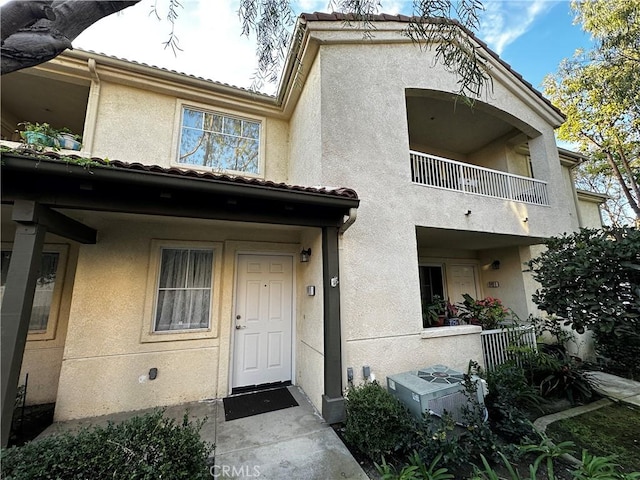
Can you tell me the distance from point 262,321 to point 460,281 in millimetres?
6520

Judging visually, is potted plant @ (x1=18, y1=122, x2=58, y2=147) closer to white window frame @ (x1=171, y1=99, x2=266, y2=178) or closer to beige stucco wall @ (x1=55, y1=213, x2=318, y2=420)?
beige stucco wall @ (x1=55, y1=213, x2=318, y2=420)

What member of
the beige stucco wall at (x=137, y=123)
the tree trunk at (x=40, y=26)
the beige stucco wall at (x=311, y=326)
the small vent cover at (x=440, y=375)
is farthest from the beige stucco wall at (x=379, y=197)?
the tree trunk at (x=40, y=26)

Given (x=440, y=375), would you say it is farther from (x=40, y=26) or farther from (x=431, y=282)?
A: (x=40, y=26)

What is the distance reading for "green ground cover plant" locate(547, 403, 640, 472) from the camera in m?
3.80

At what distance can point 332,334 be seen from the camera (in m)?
4.26

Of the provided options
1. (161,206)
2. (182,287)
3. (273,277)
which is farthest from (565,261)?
(182,287)

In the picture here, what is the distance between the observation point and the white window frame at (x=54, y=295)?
16.5 ft

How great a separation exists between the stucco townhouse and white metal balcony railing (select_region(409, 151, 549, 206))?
59mm

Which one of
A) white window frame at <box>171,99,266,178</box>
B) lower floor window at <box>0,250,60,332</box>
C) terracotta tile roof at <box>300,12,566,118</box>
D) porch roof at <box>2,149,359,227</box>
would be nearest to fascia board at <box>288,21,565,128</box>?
terracotta tile roof at <box>300,12,566,118</box>

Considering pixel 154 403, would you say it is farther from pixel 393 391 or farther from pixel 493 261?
pixel 493 261

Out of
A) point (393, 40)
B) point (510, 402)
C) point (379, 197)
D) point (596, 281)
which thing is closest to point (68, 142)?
point (379, 197)

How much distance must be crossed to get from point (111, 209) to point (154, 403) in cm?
357

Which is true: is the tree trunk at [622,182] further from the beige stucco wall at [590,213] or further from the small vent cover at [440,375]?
the small vent cover at [440,375]

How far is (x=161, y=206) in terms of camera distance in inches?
152
